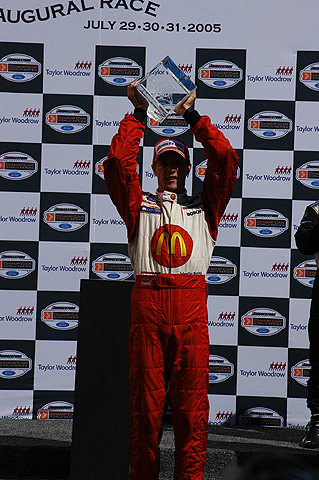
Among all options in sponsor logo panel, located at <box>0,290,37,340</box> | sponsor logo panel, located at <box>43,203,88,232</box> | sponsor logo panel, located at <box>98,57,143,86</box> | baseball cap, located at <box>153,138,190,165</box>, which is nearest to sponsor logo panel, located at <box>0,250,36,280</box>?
sponsor logo panel, located at <box>0,290,37,340</box>

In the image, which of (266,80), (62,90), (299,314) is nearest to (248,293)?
(299,314)

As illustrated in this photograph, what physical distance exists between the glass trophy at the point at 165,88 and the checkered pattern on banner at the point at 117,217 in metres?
1.07

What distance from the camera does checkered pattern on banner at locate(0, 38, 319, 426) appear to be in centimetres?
368

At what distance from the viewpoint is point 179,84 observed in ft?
8.70

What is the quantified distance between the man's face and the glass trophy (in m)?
0.22

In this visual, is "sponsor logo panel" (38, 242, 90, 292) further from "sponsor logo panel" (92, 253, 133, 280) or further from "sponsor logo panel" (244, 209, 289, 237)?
"sponsor logo panel" (244, 209, 289, 237)

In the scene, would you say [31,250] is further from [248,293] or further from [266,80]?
[266,80]

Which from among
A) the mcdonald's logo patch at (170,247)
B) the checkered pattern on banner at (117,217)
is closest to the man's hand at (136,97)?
the mcdonald's logo patch at (170,247)

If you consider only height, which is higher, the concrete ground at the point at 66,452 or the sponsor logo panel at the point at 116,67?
the sponsor logo panel at the point at 116,67

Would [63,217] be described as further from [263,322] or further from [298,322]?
[298,322]

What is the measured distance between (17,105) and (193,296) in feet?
6.38

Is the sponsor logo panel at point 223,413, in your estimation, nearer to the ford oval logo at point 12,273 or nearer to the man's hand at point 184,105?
the ford oval logo at point 12,273

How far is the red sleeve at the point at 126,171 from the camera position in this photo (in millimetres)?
2424

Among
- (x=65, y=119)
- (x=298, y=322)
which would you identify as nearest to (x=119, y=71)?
(x=65, y=119)
